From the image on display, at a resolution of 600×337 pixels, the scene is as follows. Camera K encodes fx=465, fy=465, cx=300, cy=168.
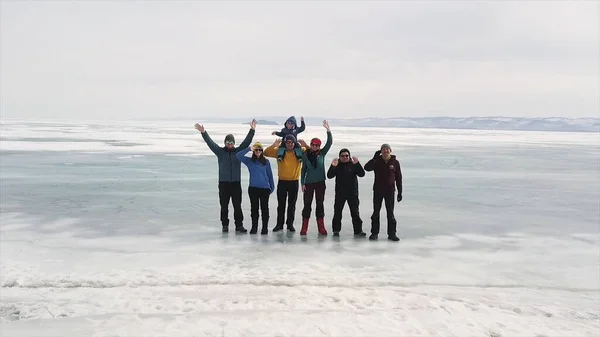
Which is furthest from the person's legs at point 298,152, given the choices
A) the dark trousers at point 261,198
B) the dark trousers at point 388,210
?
the dark trousers at point 388,210

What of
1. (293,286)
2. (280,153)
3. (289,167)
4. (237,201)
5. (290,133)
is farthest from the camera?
(290,133)

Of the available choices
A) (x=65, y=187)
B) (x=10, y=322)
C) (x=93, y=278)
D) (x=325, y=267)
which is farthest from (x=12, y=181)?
(x=325, y=267)

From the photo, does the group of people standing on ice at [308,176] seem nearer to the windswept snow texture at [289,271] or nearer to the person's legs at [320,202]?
the person's legs at [320,202]

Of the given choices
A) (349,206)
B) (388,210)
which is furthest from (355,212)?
(388,210)

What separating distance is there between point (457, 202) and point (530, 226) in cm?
217

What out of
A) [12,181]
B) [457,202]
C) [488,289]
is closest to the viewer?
[488,289]

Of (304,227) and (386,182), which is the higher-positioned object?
(386,182)

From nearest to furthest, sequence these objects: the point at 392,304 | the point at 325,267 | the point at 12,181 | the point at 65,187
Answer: the point at 392,304
the point at 325,267
the point at 65,187
the point at 12,181

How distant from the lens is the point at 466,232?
7.28m

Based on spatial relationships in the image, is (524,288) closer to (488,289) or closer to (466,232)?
(488,289)

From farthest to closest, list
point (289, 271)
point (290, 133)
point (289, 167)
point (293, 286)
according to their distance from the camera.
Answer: point (290, 133) → point (289, 167) → point (289, 271) → point (293, 286)

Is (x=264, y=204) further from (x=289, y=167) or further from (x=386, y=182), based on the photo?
(x=386, y=182)

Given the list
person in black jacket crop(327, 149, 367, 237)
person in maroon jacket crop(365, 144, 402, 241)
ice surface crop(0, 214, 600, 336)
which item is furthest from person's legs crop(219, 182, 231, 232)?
person in maroon jacket crop(365, 144, 402, 241)

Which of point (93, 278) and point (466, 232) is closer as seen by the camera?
point (93, 278)
